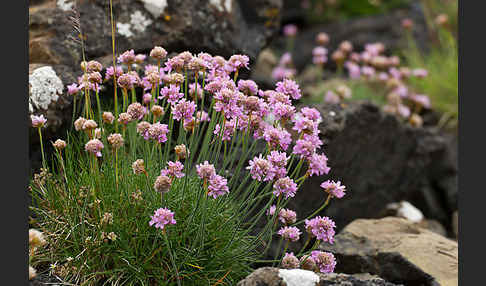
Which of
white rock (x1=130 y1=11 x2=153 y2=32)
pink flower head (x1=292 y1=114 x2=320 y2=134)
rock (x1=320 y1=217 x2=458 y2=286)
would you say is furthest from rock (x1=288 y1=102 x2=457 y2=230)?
white rock (x1=130 y1=11 x2=153 y2=32)

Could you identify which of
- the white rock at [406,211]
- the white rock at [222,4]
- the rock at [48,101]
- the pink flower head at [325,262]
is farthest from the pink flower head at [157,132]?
the white rock at [406,211]

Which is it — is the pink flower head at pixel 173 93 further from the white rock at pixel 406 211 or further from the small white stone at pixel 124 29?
the white rock at pixel 406 211

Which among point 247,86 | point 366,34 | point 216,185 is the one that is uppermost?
point 366,34

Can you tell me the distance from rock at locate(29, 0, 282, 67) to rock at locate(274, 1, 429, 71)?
3.96m

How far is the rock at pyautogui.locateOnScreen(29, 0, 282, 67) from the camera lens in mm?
3525

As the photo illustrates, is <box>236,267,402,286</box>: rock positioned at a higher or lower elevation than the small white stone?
lower

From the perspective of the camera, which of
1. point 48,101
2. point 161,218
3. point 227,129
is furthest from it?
point 48,101

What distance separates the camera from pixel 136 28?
3785mm

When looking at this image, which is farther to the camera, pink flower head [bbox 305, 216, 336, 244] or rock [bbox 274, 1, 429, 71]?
rock [bbox 274, 1, 429, 71]

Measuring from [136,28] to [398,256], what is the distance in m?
2.46

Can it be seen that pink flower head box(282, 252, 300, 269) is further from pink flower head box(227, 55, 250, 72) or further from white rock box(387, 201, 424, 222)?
white rock box(387, 201, 424, 222)

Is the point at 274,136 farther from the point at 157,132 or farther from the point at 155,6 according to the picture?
the point at 155,6

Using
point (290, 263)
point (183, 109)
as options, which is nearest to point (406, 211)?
point (290, 263)

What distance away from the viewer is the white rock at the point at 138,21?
3.78 metres
